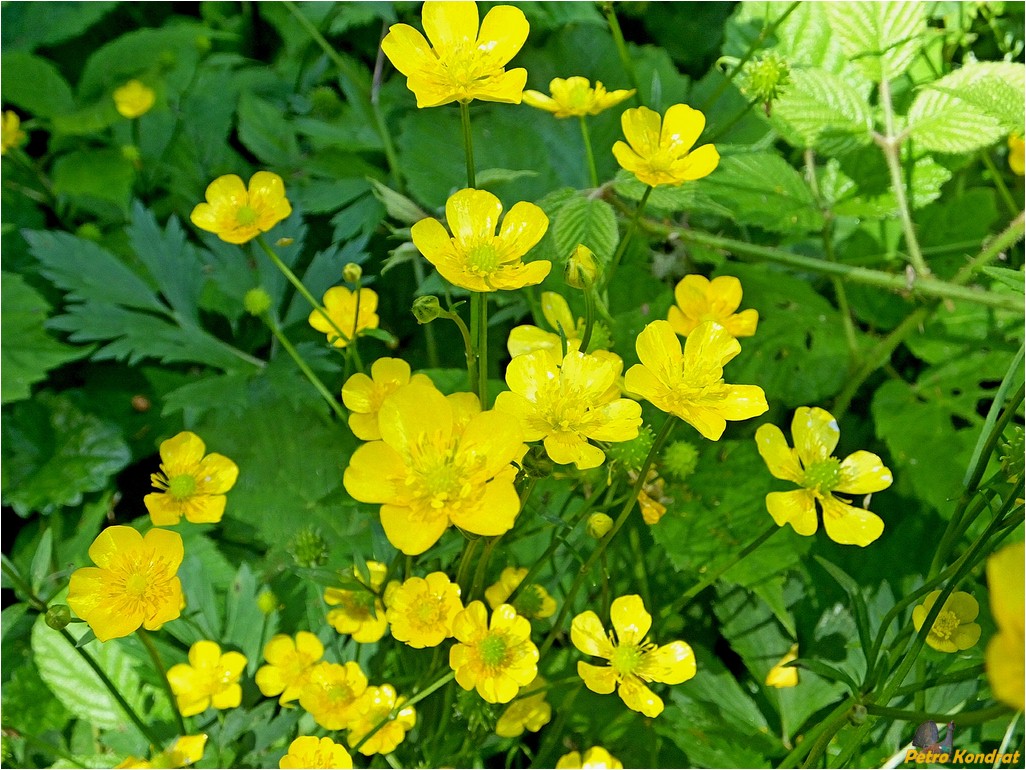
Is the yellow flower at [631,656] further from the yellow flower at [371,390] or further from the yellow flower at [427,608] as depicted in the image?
the yellow flower at [371,390]

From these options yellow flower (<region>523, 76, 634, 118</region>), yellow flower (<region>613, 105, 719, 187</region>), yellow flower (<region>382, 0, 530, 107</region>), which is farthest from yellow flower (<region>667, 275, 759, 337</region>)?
yellow flower (<region>382, 0, 530, 107</region>)

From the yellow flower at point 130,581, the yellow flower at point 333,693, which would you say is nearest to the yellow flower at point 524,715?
the yellow flower at point 333,693

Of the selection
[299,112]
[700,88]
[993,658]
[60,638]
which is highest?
[993,658]

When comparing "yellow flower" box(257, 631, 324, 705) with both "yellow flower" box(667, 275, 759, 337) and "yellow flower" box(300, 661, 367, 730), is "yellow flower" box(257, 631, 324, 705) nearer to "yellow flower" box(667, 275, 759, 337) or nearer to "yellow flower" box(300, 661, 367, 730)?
"yellow flower" box(300, 661, 367, 730)

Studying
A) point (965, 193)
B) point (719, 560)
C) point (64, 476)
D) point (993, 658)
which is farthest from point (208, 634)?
point (965, 193)

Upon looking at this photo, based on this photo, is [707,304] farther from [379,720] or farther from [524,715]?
[379,720]

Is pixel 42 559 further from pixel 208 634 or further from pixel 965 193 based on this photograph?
pixel 965 193
